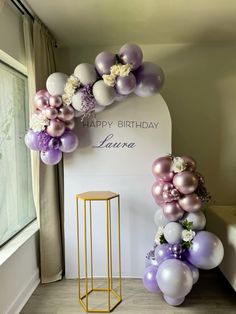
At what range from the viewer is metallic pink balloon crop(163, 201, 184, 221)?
238 centimetres

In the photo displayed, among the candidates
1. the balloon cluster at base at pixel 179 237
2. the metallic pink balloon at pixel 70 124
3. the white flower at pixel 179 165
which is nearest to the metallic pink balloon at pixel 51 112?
the metallic pink balloon at pixel 70 124

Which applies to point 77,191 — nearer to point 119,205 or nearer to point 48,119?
point 119,205

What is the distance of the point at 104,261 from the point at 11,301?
94cm

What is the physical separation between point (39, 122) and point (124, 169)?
0.93 m

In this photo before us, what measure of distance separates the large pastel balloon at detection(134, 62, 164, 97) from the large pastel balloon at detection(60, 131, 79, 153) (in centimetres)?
73

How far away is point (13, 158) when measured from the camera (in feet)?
8.87

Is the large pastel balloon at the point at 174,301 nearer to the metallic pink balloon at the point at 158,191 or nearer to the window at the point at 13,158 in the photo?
the metallic pink balloon at the point at 158,191

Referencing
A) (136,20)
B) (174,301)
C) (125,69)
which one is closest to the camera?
(125,69)

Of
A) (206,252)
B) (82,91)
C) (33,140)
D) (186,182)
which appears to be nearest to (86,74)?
(82,91)

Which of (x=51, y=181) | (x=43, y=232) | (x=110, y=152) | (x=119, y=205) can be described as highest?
(x=110, y=152)

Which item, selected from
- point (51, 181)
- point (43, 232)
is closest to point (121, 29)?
point (51, 181)

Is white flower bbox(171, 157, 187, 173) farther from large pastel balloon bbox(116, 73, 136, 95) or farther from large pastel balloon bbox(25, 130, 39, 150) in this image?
large pastel balloon bbox(25, 130, 39, 150)

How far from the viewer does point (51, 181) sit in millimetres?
2889

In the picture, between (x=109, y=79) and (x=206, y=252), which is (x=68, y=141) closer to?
(x=109, y=79)
